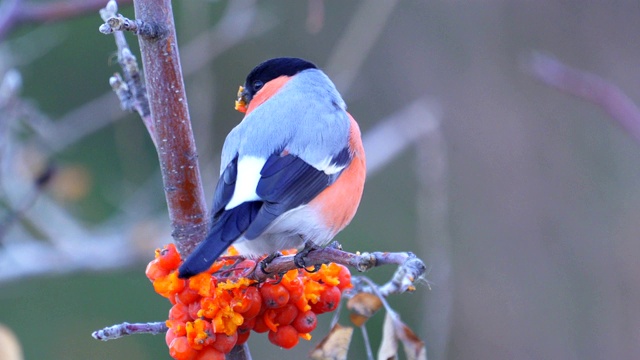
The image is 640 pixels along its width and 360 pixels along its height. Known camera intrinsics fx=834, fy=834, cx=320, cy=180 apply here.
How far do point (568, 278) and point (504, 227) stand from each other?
0.40 metres

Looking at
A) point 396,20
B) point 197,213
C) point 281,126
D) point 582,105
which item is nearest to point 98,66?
point 396,20

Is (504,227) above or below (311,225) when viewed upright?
below

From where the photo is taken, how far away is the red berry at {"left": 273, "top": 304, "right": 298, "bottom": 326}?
4.32 feet

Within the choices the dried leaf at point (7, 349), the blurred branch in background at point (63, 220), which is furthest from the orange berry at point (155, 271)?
the blurred branch in background at point (63, 220)

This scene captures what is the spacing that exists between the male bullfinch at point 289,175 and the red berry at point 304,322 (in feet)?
0.52

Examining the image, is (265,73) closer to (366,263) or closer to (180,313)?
(180,313)

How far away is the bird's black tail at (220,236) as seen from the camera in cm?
119

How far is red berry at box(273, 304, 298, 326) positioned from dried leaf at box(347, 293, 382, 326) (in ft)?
0.29

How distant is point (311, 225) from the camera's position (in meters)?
1.57

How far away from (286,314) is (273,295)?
0.16 ft

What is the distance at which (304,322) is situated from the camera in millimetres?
1332

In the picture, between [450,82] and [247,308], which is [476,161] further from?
[247,308]

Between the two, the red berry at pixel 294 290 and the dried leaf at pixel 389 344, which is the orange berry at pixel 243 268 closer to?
the red berry at pixel 294 290

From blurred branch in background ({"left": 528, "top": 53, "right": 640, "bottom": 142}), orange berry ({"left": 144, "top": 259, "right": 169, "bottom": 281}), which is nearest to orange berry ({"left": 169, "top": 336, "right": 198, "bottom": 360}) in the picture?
orange berry ({"left": 144, "top": 259, "right": 169, "bottom": 281})
